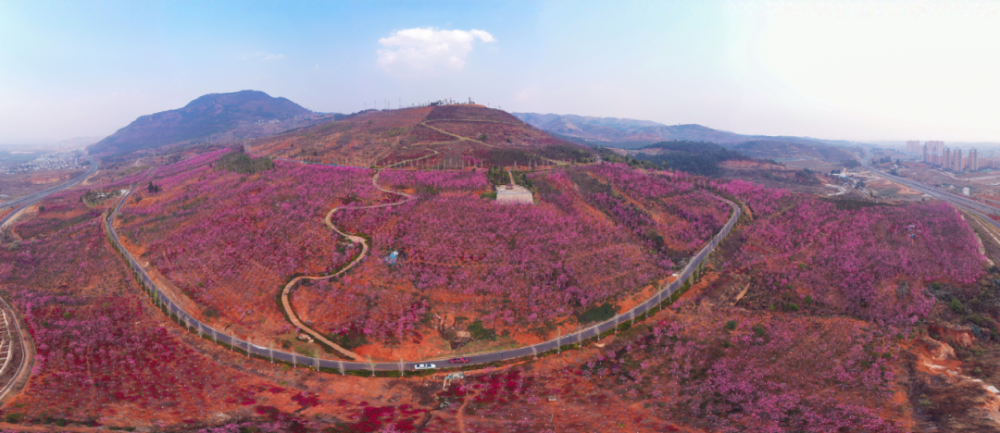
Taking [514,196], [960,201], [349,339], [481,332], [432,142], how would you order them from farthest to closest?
[432,142] → [960,201] → [514,196] → [481,332] → [349,339]

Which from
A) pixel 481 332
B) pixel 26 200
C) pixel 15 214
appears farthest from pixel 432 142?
pixel 26 200

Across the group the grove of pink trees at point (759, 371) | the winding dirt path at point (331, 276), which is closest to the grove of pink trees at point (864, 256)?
the grove of pink trees at point (759, 371)

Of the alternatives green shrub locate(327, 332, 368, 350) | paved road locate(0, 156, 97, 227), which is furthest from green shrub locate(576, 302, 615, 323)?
paved road locate(0, 156, 97, 227)

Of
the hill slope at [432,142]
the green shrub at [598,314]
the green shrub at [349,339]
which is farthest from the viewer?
the hill slope at [432,142]

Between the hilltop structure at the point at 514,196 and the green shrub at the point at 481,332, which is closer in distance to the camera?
the green shrub at the point at 481,332

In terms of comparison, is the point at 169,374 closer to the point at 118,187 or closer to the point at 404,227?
the point at 404,227

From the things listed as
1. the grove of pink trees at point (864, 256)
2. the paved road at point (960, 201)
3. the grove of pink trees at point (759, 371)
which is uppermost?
the paved road at point (960, 201)

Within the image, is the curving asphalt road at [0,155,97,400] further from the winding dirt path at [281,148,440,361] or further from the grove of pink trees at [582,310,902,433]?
the grove of pink trees at [582,310,902,433]

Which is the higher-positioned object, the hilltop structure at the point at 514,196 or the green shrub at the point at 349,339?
the hilltop structure at the point at 514,196

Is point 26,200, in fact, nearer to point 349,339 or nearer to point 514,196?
point 349,339

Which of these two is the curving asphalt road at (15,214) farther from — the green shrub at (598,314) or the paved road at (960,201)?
the paved road at (960,201)

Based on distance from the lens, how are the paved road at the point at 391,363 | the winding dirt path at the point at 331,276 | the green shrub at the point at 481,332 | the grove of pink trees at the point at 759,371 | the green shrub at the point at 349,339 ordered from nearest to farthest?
1. the grove of pink trees at the point at 759,371
2. the paved road at the point at 391,363
3. the green shrub at the point at 349,339
4. the winding dirt path at the point at 331,276
5. the green shrub at the point at 481,332
